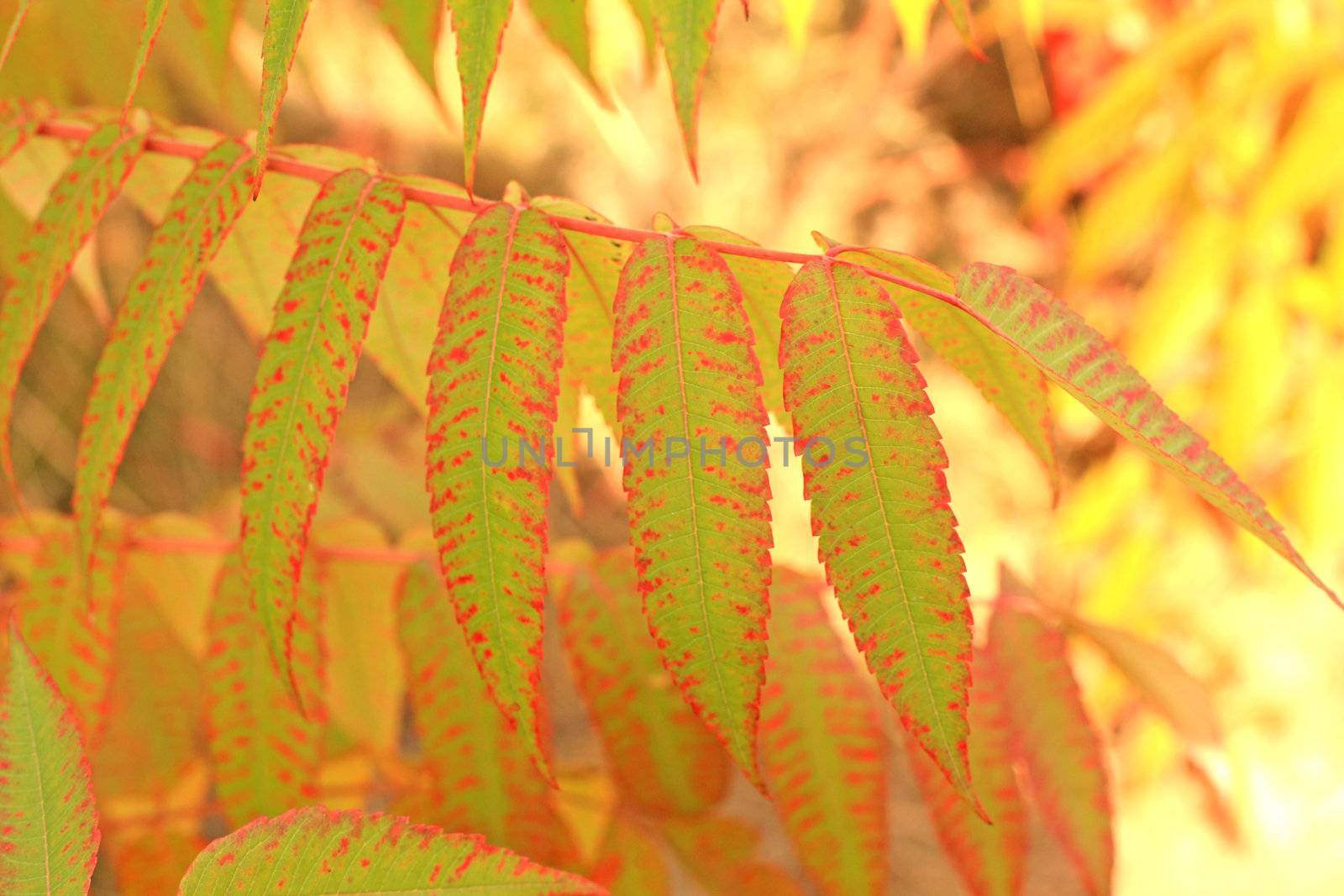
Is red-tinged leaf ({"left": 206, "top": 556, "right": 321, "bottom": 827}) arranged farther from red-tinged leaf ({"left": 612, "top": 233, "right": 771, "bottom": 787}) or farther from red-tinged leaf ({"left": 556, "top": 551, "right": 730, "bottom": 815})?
red-tinged leaf ({"left": 612, "top": 233, "right": 771, "bottom": 787})

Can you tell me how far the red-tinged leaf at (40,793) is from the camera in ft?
1.22

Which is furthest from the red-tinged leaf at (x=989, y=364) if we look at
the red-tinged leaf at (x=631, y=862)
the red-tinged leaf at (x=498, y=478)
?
the red-tinged leaf at (x=631, y=862)

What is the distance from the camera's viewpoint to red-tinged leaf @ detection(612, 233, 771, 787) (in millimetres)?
410

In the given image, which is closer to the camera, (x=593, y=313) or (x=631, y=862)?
(x=593, y=313)

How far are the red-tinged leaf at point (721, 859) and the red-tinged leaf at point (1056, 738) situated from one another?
0.61 ft

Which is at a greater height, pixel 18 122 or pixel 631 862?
pixel 18 122

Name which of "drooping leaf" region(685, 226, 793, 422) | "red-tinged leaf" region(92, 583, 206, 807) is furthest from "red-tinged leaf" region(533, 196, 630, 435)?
"red-tinged leaf" region(92, 583, 206, 807)

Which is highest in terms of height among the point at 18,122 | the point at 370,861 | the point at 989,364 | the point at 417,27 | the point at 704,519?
the point at 417,27

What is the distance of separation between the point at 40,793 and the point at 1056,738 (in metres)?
0.51

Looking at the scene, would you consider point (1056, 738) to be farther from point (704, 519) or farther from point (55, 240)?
point (55, 240)

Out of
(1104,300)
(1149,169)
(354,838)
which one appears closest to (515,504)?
(354,838)

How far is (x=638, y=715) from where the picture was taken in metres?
0.67

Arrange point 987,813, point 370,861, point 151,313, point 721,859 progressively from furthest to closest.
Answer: point 721,859
point 987,813
point 151,313
point 370,861

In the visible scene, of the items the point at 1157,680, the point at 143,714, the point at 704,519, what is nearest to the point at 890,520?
A: the point at 704,519
